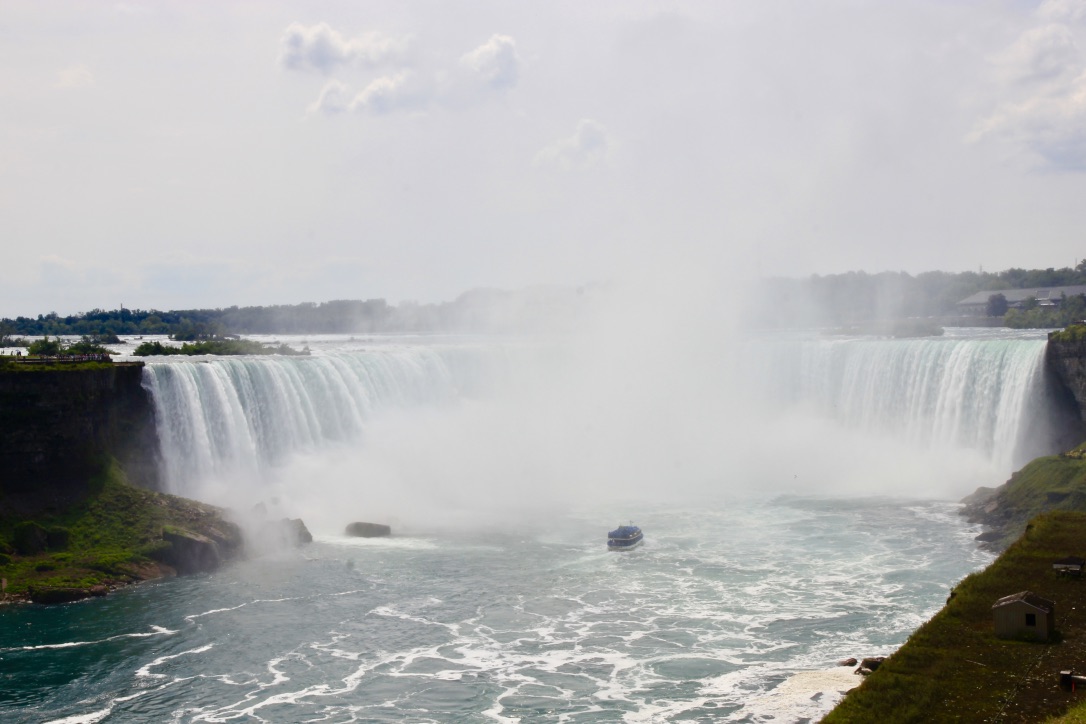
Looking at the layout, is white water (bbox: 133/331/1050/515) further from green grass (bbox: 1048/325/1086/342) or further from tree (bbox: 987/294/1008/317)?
tree (bbox: 987/294/1008/317)

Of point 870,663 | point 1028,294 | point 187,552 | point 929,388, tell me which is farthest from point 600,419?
point 1028,294

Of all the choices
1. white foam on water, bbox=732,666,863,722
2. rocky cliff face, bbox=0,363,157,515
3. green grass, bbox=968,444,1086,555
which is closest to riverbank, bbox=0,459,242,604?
rocky cliff face, bbox=0,363,157,515

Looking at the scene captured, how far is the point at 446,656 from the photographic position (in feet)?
87.2

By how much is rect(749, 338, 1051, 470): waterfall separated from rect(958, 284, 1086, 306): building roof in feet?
129

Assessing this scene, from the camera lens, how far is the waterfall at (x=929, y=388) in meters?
47.9

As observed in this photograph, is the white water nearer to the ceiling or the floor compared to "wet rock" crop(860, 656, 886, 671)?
nearer to the ceiling

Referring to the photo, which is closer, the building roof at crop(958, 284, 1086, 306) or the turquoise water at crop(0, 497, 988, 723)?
the turquoise water at crop(0, 497, 988, 723)

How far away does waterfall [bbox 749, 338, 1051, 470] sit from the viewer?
47.9 metres

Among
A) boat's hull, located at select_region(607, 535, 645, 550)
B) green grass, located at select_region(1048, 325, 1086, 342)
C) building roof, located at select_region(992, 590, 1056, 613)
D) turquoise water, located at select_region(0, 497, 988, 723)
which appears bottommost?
turquoise water, located at select_region(0, 497, 988, 723)

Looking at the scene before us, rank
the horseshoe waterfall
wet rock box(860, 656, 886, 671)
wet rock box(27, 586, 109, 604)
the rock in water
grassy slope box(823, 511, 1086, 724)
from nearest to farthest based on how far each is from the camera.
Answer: grassy slope box(823, 511, 1086, 724)
wet rock box(860, 656, 886, 671)
the horseshoe waterfall
wet rock box(27, 586, 109, 604)
the rock in water

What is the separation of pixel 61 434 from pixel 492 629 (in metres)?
19.2

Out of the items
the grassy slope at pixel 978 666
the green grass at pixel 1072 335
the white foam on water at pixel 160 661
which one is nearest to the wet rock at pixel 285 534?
the white foam on water at pixel 160 661

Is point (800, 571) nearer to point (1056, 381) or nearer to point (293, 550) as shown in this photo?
point (293, 550)

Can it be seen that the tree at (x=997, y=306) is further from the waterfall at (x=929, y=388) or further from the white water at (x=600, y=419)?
the waterfall at (x=929, y=388)
